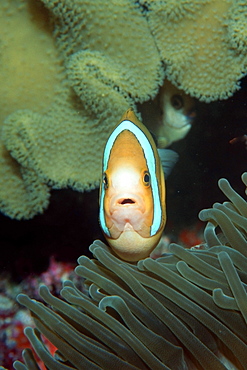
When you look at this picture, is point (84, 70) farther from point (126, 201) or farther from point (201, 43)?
point (126, 201)

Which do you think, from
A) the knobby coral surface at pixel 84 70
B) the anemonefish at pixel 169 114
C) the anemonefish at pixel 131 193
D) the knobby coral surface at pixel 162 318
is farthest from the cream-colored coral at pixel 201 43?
the knobby coral surface at pixel 162 318

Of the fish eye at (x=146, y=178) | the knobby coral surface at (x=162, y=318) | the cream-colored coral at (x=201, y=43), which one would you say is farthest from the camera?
the cream-colored coral at (x=201, y=43)

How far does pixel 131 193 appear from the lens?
1.08m

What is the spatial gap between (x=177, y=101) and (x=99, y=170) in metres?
0.63

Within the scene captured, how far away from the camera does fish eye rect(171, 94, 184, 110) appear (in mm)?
1907

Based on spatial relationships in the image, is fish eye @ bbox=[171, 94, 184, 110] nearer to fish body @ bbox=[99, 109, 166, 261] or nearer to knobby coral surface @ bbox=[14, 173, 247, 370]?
fish body @ bbox=[99, 109, 166, 261]

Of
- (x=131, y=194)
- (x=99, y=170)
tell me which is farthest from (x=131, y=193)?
(x=99, y=170)

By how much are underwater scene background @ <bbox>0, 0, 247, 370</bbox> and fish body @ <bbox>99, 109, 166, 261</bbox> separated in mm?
80

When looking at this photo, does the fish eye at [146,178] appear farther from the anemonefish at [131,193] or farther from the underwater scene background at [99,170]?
the underwater scene background at [99,170]

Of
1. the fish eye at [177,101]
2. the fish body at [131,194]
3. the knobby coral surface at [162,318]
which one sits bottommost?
the knobby coral surface at [162,318]

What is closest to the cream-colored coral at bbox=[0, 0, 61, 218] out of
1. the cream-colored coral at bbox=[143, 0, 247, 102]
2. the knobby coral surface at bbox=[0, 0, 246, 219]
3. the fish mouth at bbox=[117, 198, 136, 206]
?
the knobby coral surface at bbox=[0, 0, 246, 219]

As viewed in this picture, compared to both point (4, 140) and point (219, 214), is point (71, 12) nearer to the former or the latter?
point (4, 140)

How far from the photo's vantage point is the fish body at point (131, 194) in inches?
42.8

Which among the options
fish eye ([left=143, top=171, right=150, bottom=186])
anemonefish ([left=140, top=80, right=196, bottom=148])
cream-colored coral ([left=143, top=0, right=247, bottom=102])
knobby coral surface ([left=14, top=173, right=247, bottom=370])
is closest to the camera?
knobby coral surface ([left=14, top=173, right=247, bottom=370])
